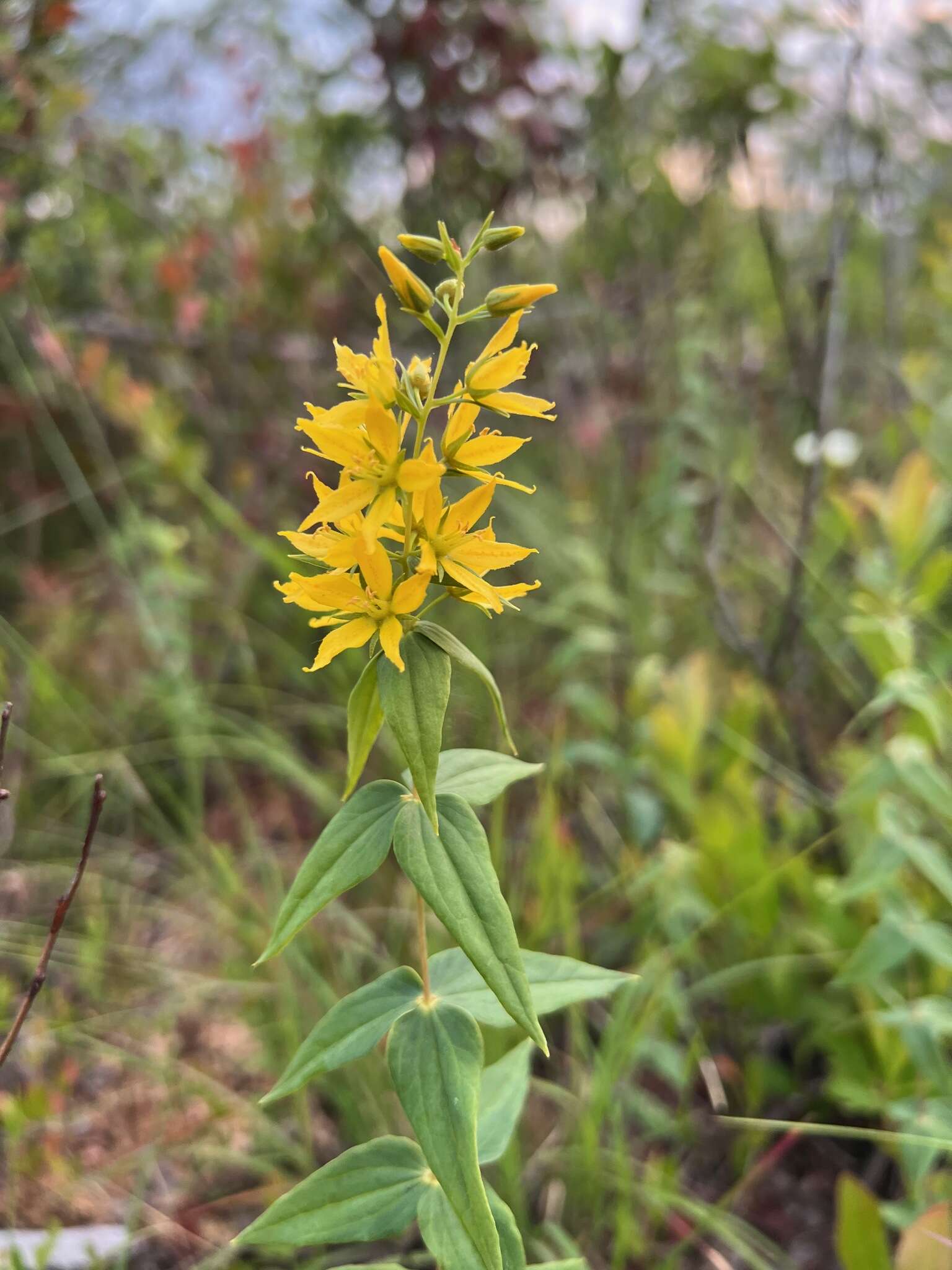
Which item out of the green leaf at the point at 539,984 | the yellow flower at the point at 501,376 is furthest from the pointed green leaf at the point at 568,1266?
the yellow flower at the point at 501,376

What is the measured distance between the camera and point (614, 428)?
2.92 meters

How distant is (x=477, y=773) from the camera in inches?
37.2

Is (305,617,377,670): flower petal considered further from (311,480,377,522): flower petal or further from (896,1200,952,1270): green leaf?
(896,1200,952,1270): green leaf

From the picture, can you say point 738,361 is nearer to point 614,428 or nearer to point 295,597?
point 614,428

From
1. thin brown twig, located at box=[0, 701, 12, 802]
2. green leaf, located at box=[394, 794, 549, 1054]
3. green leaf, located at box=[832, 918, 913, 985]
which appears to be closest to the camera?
green leaf, located at box=[394, 794, 549, 1054]

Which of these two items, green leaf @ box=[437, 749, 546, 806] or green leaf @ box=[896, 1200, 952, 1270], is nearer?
green leaf @ box=[437, 749, 546, 806]

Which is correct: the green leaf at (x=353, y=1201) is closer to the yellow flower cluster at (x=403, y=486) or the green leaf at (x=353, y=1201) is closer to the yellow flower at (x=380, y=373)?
the yellow flower cluster at (x=403, y=486)

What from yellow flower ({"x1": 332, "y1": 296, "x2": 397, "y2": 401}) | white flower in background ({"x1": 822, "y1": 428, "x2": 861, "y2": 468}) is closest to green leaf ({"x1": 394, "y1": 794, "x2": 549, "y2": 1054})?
yellow flower ({"x1": 332, "y1": 296, "x2": 397, "y2": 401})

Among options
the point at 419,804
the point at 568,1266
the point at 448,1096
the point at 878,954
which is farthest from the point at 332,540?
the point at 878,954

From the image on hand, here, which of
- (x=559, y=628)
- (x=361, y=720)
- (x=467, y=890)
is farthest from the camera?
(x=559, y=628)

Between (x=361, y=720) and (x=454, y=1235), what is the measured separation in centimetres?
48

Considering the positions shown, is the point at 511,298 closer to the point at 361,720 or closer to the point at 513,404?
the point at 513,404

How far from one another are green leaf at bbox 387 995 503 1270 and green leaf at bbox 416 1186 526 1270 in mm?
38

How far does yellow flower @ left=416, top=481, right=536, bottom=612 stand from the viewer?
90 centimetres
